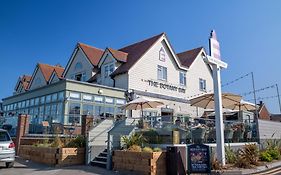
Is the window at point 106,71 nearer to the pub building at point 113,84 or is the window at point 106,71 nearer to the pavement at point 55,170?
the pub building at point 113,84

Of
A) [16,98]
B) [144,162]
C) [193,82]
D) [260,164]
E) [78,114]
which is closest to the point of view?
[144,162]

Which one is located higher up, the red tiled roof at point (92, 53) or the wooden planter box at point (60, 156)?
the red tiled roof at point (92, 53)

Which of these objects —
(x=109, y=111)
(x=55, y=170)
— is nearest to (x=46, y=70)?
(x=109, y=111)

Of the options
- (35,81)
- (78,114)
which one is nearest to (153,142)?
(78,114)

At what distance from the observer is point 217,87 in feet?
37.1

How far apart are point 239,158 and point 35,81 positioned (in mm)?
26925

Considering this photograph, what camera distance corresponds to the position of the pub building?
1966 centimetres

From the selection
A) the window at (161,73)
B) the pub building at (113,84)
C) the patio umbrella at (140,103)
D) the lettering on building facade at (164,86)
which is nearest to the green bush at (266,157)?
the patio umbrella at (140,103)

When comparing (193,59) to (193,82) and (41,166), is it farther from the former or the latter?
(41,166)

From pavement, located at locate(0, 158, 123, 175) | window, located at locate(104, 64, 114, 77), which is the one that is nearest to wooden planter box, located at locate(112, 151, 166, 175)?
pavement, located at locate(0, 158, 123, 175)

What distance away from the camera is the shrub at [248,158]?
34.5ft

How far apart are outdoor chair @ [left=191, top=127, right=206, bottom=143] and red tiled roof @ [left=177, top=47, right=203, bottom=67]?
17.3 metres

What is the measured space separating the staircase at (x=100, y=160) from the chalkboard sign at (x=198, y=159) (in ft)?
14.5

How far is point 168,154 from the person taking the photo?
10.3 meters
